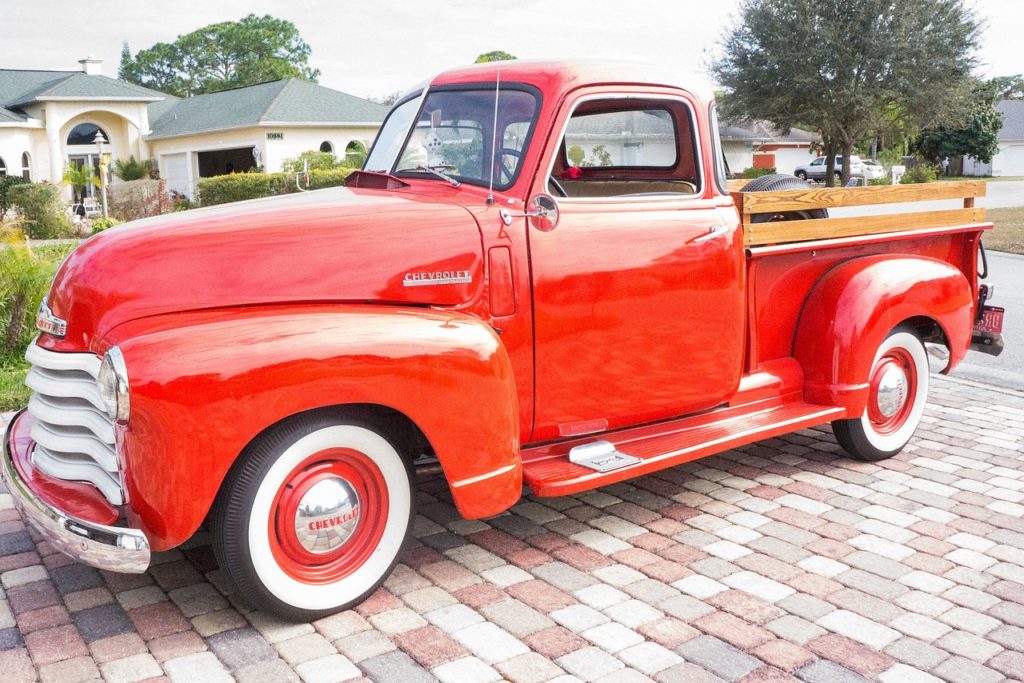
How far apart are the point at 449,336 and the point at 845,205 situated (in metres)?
2.63

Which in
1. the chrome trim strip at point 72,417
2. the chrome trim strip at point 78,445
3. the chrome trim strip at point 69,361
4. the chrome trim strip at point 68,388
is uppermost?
the chrome trim strip at point 69,361

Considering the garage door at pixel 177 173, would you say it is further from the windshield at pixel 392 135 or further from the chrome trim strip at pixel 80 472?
the chrome trim strip at pixel 80 472

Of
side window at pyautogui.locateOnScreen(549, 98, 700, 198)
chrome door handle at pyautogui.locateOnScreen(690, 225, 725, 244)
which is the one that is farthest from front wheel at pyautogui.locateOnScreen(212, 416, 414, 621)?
chrome door handle at pyautogui.locateOnScreen(690, 225, 725, 244)

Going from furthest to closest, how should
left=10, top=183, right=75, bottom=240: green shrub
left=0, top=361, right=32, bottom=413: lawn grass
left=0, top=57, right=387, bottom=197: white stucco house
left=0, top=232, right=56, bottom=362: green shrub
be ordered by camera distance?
left=0, top=57, right=387, bottom=197: white stucco house
left=10, top=183, right=75, bottom=240: green shrub
left=0, top=232, right=56, bottom=362: green shrub
left=0, top=361, right=32, bottom=413: lawn grass

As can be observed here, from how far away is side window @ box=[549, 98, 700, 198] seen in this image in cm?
442

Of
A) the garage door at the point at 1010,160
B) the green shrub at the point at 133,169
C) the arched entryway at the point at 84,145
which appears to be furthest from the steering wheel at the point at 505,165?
the garage door at the point at 1010,160

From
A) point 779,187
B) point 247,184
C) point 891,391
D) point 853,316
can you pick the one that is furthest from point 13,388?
point 247,184

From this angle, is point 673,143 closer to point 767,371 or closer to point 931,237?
point 767,371

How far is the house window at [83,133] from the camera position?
3562 centimetres

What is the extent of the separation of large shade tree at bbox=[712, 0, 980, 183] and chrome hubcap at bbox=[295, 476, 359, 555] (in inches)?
1170

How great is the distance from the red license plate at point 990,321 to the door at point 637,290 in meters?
2.17

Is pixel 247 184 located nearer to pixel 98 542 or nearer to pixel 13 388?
pixel 13 388

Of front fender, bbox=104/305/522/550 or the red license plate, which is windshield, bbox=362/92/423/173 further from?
the red license plate

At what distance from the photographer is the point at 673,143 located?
15.1 ft
